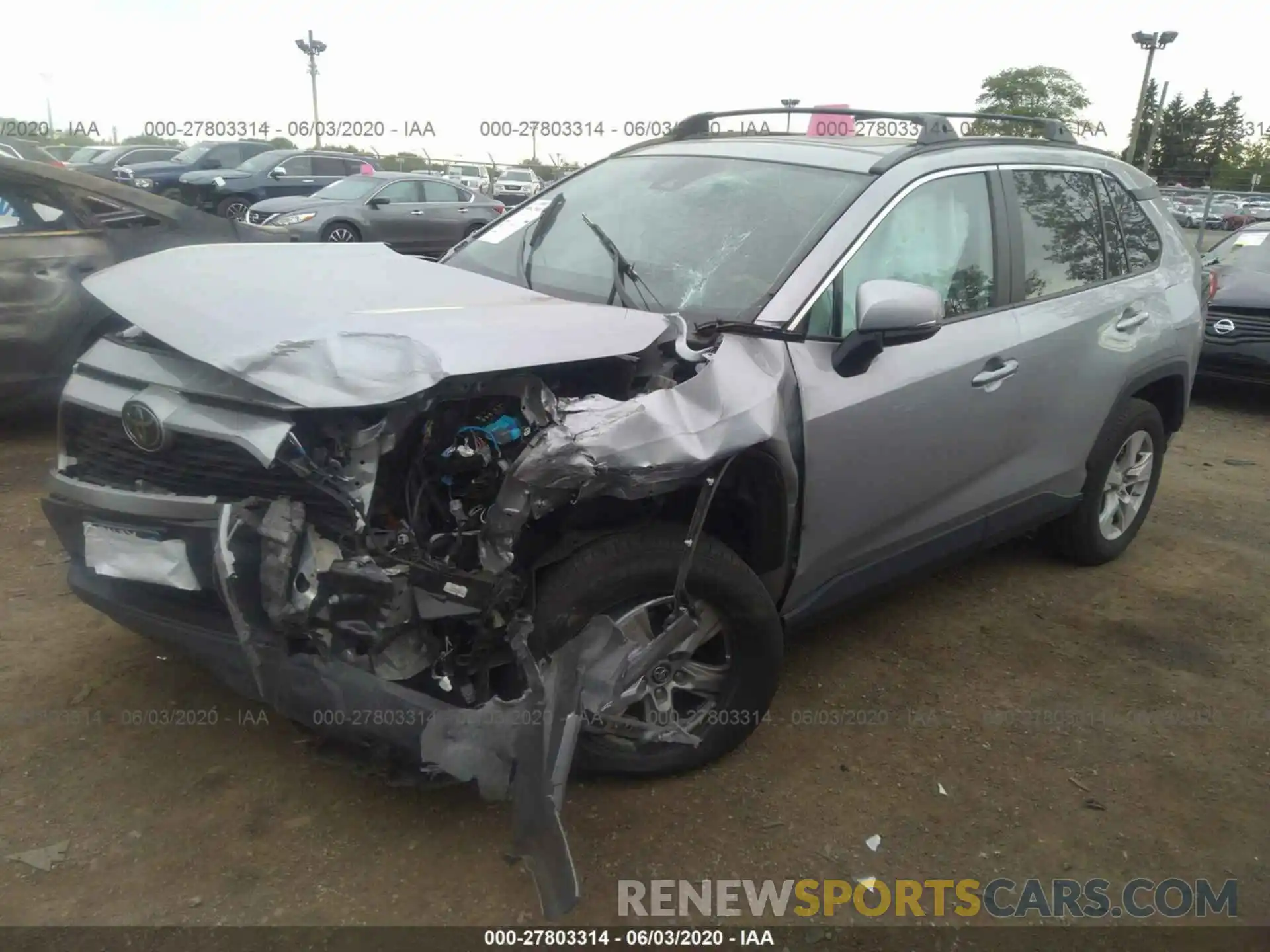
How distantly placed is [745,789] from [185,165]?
19703 millimetres

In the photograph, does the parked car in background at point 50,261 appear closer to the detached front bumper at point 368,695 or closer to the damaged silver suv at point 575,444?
the damaged silver suv at point 575,444

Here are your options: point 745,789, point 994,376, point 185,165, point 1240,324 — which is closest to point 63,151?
point 185,165

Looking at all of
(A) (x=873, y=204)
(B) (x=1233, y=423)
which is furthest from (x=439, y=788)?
(B) (x=1233, y=423)

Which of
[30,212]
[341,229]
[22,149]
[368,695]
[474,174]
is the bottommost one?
[474,174]

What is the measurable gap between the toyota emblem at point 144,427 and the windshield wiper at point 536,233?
1.34m

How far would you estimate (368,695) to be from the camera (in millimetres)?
2283

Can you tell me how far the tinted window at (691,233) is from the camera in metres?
2.99

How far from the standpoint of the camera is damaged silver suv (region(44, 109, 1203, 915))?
2289 millimetres

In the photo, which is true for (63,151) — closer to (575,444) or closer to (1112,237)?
(1112,237)

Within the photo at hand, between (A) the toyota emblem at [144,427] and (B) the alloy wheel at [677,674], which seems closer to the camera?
(A) the toyota emblem at [144,427]

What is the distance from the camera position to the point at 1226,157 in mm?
42000

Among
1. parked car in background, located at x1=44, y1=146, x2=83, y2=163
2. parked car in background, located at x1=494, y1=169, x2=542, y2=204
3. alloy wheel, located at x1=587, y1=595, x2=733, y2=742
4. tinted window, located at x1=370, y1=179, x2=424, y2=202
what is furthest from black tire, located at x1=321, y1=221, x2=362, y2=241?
parked car in background, located at x1=44, y1=146, x2=83, y2=163

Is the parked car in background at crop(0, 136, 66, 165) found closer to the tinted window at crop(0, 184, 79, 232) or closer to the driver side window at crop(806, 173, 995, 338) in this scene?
the tinted window at crop(0, 184, 79, 232)

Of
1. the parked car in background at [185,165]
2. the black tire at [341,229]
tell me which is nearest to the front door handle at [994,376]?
the black tire at [341,229]
